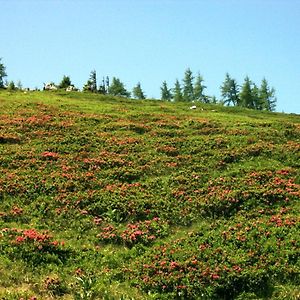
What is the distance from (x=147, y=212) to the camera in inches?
1146

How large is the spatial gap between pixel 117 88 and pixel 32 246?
112736 millimetres

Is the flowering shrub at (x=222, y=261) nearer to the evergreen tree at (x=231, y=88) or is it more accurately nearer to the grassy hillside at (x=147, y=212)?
the grassy hillside at (x=147, y=212)

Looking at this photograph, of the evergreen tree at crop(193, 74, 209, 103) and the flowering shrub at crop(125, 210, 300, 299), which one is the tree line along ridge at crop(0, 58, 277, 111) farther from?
the flowering shrub at crop(125, 210, 300, 299)

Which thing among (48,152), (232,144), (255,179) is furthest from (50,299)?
(232,144)

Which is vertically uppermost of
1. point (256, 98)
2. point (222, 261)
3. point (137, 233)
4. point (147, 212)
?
point (256, 98)

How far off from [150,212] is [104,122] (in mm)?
25175

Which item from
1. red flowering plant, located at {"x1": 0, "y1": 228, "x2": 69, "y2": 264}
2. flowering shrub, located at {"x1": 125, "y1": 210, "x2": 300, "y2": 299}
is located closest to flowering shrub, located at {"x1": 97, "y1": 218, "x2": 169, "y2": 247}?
flowering shrub, located at {"x1": 125, "y1": 210, "x2": 300, "y2": 299}

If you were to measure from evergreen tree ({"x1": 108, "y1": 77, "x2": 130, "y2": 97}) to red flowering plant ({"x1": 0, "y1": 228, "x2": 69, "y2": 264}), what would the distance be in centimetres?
11035

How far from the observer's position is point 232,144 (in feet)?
141

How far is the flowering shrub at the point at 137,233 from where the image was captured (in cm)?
2578

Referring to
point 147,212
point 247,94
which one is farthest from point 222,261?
point 247,94

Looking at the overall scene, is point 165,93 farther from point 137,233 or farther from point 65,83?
point 137,233

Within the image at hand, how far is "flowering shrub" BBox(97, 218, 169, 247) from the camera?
2578 cm

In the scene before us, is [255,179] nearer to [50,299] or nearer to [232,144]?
[232,144]
